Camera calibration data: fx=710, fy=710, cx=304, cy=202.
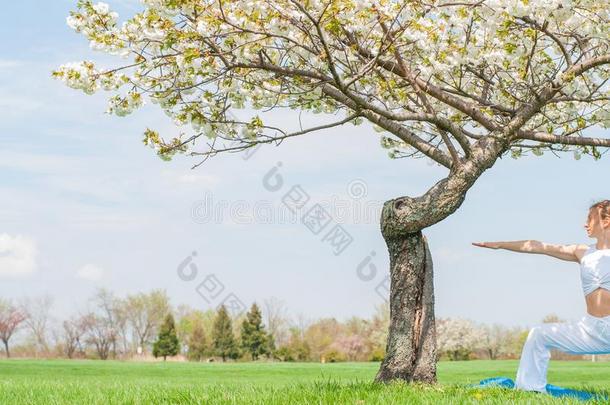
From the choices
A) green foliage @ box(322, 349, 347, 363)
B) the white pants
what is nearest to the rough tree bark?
the white pants

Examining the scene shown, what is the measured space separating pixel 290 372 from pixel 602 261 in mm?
16734

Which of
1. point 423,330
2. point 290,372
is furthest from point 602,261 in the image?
point 290,372

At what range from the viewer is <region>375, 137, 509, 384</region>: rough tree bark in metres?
9.22

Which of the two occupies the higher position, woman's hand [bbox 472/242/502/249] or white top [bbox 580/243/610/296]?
woman's hand [bbox 472/242/502/249]

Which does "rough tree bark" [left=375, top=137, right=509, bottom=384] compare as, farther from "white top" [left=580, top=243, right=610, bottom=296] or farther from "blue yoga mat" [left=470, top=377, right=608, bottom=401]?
"white top" [left=580, top=243, right=610, bottom=296]

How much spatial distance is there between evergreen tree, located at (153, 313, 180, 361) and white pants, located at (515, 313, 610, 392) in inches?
1353

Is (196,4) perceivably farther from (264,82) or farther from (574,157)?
(574,157)

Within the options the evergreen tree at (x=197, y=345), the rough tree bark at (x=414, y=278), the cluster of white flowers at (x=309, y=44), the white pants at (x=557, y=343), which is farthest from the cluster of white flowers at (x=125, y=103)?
the evergreen tree at (x=197, y=345)

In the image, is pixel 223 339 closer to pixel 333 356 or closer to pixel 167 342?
pixel 167 342

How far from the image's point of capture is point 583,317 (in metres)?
8.37

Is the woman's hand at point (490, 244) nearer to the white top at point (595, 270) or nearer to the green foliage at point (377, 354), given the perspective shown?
the white top at point (595, 270)

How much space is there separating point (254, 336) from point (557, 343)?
3377 centimetres

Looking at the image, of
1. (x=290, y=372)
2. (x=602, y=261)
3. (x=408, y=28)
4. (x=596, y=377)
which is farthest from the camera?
(x=290, y=372)

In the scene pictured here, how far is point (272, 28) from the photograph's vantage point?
7.52 m
